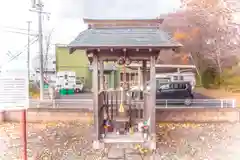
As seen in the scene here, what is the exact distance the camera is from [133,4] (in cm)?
512

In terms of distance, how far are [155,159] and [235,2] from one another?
3.97m

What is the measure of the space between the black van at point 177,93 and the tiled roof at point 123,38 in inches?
103

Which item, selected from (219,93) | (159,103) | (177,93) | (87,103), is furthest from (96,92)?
(219,93)

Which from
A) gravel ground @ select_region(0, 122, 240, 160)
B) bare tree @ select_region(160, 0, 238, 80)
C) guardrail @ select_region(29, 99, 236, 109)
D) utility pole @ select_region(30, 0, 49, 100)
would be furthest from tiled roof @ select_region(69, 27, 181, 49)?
bare tree @ select_region(160, 0, 238, 80)

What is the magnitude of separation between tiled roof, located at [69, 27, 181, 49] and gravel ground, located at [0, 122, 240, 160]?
1.44 metres

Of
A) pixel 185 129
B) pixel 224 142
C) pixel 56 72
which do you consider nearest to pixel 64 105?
pixel 56 72

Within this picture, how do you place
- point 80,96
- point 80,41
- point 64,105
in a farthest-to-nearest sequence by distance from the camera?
point 80,96 < point 64,105 < point 80,41

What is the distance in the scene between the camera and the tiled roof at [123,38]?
292cm

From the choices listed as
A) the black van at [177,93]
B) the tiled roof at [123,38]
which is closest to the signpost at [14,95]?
the tiled roof at [123,38]

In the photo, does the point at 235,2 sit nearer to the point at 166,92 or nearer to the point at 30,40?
the point at 166,92

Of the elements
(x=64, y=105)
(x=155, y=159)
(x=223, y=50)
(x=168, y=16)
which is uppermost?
(x=168, y=16)

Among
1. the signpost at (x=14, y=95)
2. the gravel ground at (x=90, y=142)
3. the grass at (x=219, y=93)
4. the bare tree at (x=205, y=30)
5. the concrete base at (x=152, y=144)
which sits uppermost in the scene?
the bare tree at (x=205, y=30)

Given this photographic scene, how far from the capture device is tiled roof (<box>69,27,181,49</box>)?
115 inches

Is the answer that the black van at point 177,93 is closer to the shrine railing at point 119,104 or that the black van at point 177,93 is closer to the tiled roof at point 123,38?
the shrine railing at point 119,104
